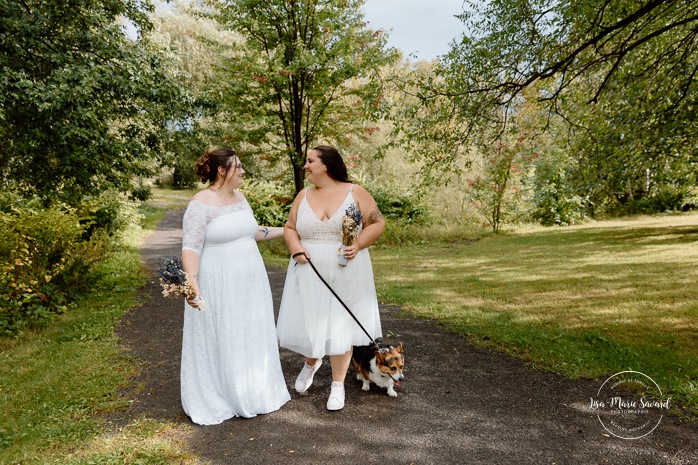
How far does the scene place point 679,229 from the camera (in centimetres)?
1504

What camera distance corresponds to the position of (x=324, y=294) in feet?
13.1

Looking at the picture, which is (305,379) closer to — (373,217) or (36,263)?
(373,217)

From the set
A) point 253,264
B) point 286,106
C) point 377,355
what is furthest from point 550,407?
point 286,106

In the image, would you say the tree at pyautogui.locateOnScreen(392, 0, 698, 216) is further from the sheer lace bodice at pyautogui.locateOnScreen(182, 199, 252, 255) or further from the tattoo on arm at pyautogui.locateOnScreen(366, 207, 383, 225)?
the sheer lace bodice at pyautogui.locateOnScreen(182, 199, 252, 255)

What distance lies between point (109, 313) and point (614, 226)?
17.4 meters

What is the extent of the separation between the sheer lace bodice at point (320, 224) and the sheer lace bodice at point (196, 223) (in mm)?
716

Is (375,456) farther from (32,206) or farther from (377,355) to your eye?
(32,206)

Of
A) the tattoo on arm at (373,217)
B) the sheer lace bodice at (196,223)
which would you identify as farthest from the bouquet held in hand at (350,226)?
the sheer lace bodice at (196,223)

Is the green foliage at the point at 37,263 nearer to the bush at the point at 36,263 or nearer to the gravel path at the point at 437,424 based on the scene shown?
the bush at the point at 36,263

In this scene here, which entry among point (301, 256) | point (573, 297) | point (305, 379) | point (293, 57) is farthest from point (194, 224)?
point (293, 57)

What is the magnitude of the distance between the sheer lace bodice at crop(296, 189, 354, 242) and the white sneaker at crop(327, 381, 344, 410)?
1.32 metres

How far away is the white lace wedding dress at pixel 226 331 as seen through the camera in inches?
150

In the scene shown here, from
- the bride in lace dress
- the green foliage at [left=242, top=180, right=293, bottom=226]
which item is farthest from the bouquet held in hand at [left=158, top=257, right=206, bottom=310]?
the green foliage at [left=242, top=180, right=293, bottom=226]

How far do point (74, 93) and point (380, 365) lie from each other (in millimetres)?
5431
